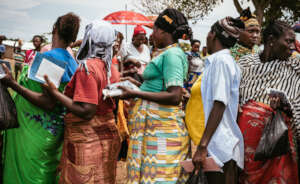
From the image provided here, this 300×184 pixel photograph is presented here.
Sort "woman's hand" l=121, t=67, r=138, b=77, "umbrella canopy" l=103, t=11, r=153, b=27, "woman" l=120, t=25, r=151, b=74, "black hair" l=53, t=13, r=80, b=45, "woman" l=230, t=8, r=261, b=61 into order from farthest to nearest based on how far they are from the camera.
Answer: "umbrella canopy" l=103, t=11, r=153, b=27, "woman" l=120, t=25, r=151, b=74, "woman" l=230, t=8, r=261, b=61, "woman's hand" l=121, t=67, r=138, b=77, "black hair" l=53, t=13, r=80, b=45

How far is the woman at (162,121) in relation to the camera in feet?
7.45

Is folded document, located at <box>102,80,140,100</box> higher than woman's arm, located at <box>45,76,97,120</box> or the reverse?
higher

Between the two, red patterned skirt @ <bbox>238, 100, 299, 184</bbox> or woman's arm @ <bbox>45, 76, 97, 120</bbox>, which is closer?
woman's arm @ <bbox>45, 76, 97, 120</bbox>

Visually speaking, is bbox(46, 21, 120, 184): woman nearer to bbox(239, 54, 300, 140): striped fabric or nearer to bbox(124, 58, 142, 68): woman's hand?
bbox(124, 58, 142, 68): woman's hand

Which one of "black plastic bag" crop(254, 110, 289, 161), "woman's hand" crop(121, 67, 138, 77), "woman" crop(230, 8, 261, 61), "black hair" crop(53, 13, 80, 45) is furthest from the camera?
"woman" crop(230, 8, 261, 61)

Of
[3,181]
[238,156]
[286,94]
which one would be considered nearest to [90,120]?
[3,181]

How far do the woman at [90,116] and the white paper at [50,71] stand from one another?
0.31 feet

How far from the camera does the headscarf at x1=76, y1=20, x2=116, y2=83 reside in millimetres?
2410

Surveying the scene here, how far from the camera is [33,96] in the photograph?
7.75 ft

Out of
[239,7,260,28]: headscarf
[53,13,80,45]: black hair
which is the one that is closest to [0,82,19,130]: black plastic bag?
[53,13,80,45]: black hair

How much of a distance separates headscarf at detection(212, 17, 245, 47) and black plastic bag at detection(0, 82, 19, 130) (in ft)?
6.08

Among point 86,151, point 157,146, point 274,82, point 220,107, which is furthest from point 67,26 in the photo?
point 274,82

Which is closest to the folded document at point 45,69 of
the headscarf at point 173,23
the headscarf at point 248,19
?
the headscarf at point 173,23

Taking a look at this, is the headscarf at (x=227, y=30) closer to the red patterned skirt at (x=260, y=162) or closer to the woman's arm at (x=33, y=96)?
the red patterned skirt at (x=260, y=162)
